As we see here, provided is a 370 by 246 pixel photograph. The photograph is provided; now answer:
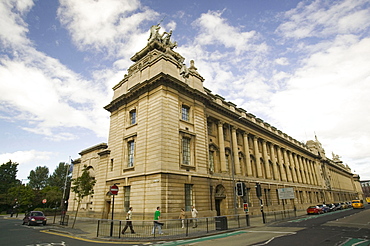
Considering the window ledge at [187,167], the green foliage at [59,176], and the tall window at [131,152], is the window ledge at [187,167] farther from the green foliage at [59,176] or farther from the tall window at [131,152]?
the green foliage at [59,176]

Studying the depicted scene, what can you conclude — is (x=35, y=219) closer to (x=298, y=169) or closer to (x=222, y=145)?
(x=222, y=145)

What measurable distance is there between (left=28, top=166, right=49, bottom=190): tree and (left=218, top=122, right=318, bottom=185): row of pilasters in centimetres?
8545

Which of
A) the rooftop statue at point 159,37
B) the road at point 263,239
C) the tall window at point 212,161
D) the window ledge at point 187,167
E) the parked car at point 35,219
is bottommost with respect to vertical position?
the road at point 263,239

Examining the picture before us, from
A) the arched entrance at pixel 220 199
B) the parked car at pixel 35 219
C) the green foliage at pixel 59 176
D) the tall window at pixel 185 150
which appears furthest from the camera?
the green foliage at pixel 59 176

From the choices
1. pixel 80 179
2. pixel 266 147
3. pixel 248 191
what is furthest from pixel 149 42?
pixel 266 147

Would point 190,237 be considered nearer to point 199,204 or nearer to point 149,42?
point 199,204

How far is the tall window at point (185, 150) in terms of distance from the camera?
22345 millimetres

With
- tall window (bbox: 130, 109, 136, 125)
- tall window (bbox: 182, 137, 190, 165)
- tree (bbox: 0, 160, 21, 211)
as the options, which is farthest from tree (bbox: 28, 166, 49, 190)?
tall window (bbox: 182, 137, 190, 165)

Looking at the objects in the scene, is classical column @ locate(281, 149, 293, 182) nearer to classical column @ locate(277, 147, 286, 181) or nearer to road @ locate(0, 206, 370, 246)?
classical column @ locate(277, 147, 286, 181)

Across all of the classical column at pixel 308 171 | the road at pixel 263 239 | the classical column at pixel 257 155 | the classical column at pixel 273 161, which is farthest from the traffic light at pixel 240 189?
the classical column at pixel 308 171

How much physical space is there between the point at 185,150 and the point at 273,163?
2609 centimetres

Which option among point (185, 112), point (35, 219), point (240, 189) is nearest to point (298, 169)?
point (240, 189)

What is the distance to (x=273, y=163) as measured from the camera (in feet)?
137

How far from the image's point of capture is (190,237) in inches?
518
